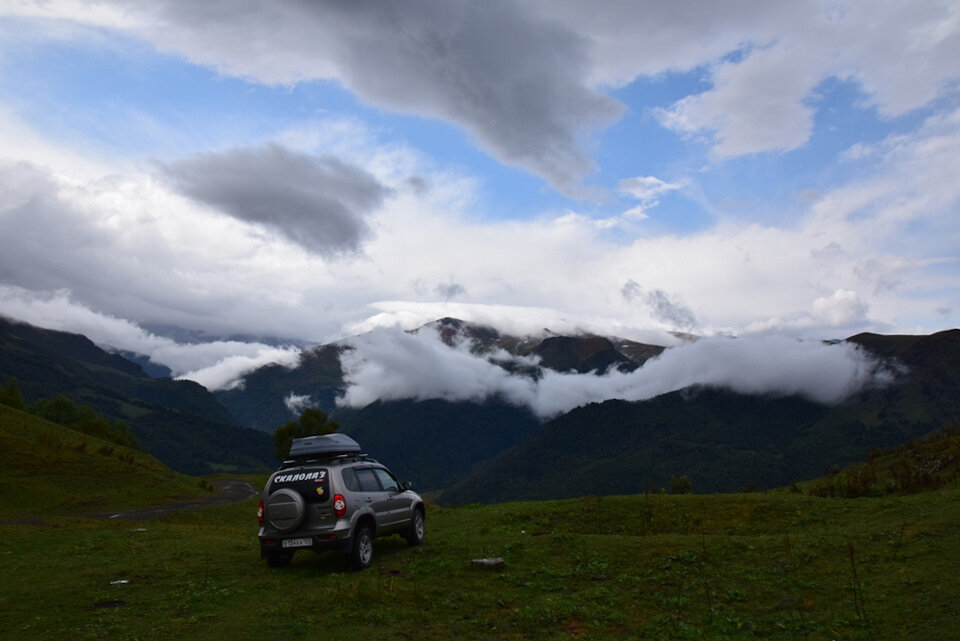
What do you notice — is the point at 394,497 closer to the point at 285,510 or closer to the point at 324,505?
the point at 324,505

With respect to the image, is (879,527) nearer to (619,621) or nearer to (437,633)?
(619,621)

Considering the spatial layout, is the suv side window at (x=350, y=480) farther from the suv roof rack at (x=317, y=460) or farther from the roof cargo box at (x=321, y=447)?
the roof cargo box at (x=321, y=447)

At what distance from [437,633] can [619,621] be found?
3.21 meters

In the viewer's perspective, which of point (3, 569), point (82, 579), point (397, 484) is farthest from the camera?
point (397, 484)

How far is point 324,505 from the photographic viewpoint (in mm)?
15383

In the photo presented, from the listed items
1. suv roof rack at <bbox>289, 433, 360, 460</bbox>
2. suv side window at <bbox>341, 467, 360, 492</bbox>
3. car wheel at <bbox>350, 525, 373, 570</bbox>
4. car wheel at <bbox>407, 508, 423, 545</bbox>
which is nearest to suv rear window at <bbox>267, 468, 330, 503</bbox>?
suv side window at <bbox>341, 467, 360, 492</bbox>

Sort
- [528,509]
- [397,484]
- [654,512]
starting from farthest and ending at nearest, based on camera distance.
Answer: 1. [528,509]
2. [654,512]
3. [397,484]

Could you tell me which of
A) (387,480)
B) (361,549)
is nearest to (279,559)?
(361,549)

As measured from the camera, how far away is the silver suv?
15305 mm

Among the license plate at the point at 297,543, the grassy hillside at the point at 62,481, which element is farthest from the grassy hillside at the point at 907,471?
the grassy hillside at the point at 62,481

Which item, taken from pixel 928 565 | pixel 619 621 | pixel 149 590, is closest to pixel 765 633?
pixel 619 621

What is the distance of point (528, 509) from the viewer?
24094mm

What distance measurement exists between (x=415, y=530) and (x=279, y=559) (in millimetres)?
3996

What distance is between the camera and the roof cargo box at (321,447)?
54.7 ft
